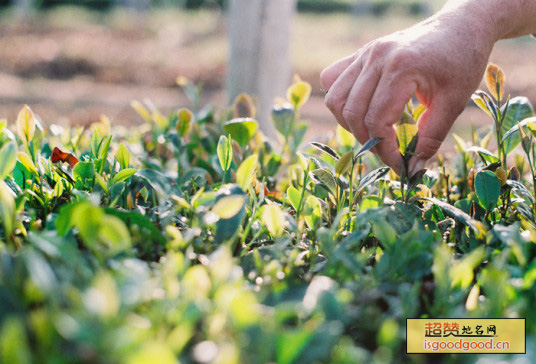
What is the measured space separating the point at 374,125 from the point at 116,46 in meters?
12.7

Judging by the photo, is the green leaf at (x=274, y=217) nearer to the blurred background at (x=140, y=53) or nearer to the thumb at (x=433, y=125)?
the thumb at (x=433, y=125)

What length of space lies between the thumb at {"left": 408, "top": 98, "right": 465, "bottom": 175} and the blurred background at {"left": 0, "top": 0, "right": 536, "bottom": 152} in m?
3.76

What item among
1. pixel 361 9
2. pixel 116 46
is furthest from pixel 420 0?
pixel 116 46

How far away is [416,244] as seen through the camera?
72cm

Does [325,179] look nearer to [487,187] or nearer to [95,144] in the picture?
[487,187]

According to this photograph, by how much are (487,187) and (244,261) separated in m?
0.43

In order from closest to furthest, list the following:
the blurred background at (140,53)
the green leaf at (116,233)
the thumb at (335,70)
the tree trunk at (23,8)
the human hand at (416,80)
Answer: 1. the green leaf at (116,233)
2. the human hand at (416,80)
3. the thumb at (335,70)
4. the blurred background at (140,53)
5. the tree trunk at (23,8)

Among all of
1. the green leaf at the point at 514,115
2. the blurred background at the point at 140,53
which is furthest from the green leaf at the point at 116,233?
the blurred background at the point at 140,53

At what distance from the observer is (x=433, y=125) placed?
107 centimetres

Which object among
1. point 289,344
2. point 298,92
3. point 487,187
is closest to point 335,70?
point 298,92

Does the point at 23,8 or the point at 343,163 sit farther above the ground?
the point at 343,163

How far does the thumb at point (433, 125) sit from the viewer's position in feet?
3.50

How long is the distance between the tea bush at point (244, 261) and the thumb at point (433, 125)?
5 cm

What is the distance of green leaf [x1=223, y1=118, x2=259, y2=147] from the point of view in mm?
1087
